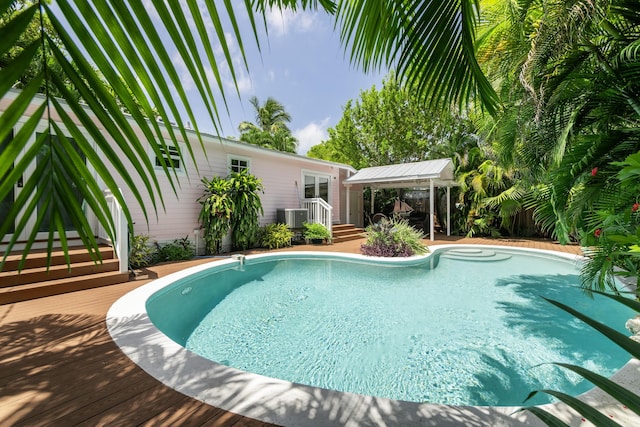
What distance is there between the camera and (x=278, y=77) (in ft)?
7.61

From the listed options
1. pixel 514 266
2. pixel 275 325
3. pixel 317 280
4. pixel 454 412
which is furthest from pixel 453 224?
pixel 454 412

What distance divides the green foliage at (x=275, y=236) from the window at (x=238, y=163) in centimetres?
212

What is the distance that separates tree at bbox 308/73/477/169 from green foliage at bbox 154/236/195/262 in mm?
14870

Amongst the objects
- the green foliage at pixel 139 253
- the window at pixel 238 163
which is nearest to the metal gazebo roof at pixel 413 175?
the window at pixel 238 163

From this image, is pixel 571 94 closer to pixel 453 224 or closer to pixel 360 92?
pixel 453 224

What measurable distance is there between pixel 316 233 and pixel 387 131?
12.4 meters

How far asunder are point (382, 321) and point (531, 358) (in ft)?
5.84

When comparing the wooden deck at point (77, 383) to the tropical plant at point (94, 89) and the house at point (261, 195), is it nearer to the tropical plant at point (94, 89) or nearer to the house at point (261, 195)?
the tropical plant at point (94, 89)

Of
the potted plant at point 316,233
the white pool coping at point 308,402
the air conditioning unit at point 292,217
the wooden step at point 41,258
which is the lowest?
the white pool coping at point 308,402

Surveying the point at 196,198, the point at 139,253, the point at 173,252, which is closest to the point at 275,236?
the point at 196,198

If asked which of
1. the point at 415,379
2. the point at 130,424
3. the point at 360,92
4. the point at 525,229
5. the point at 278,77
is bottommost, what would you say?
the point at 415,379

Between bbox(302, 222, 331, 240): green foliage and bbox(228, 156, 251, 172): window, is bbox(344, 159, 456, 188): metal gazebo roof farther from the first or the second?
bbox(228, 156, 251, 172): window

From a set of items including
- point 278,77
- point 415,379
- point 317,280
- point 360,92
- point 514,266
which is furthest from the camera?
point 360,92

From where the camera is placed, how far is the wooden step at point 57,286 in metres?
4.06
